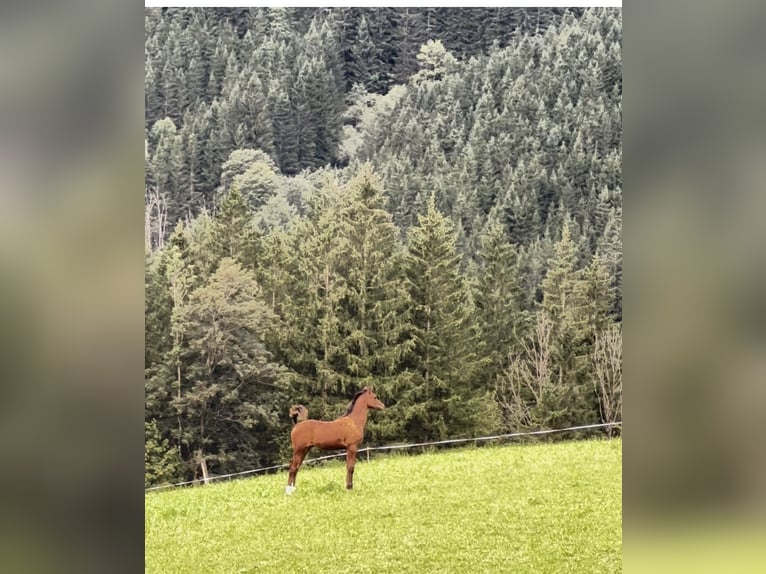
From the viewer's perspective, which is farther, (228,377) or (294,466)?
→ (228,377)

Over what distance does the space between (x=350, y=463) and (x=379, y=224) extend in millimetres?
2730

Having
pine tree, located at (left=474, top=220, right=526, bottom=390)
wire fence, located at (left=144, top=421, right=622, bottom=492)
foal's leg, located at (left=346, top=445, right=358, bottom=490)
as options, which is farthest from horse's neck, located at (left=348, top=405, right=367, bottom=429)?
pine tree, located at (left=474, top=220, right=526, bottom=390)

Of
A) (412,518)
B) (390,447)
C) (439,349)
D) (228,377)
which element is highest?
(439,349)

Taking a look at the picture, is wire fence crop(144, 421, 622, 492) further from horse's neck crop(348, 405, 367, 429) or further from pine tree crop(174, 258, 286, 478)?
horse's neck crop(348, 405, 367, 429)

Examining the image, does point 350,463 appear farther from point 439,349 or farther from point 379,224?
point 379,224

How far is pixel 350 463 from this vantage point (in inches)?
324

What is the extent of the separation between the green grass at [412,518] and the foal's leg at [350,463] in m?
0.18

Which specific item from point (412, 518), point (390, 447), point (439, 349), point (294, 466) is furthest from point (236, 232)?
point (412, 518)

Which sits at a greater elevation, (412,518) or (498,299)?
(498,299)

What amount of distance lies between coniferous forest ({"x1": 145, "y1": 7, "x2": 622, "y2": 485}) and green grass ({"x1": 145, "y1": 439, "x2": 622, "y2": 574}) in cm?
42

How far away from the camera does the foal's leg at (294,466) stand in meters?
8.12

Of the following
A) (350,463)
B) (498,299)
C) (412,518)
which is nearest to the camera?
(350,463)
